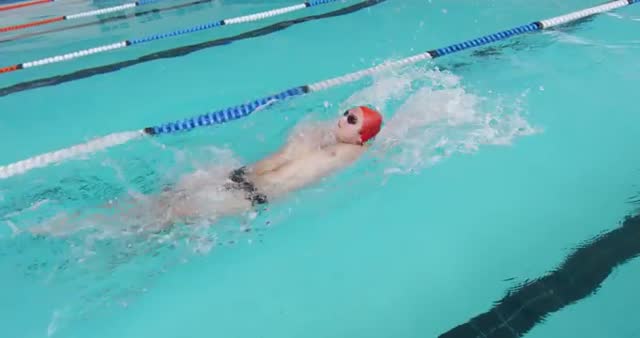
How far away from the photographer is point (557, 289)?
7.49ft

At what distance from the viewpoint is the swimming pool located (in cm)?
237

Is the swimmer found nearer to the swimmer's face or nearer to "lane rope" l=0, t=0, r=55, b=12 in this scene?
the swimmer's face

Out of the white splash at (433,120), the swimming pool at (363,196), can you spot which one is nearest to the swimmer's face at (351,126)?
the swimming pool at (363,196)

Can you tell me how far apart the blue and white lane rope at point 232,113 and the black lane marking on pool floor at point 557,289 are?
256cm

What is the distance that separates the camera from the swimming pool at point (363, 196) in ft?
7.78

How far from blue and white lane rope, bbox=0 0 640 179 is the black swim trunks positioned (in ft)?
3.33

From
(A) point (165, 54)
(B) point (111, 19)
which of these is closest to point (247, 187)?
(A) point (165, 54)

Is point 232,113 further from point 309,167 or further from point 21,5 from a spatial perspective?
point 21,5

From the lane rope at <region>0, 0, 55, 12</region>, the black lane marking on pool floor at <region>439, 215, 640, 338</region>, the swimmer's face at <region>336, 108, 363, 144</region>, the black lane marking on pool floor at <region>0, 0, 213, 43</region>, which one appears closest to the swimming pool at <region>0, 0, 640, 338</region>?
the black lane marking on pool floor at <region>439, 215, 640, 338</region>

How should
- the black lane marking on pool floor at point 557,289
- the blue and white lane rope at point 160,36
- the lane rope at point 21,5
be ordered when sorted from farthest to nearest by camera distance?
1. the lane rope at point 21,5
2. the blue and white lane rope at point 160,36
3. the black lane marking on pool floor at point 557,289

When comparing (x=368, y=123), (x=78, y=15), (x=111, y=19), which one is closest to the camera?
(x=368, y=123)

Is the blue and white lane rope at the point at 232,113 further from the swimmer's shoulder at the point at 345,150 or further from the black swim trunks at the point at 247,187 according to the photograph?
the swimmer's shoulder at the point at 345,150

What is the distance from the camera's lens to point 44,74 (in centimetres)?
530

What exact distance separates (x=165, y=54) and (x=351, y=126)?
3507 mm
